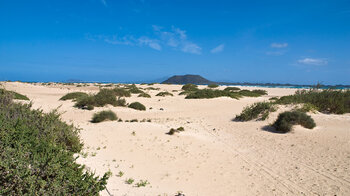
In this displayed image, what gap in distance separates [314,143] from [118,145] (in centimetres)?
786

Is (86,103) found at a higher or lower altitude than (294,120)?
lower

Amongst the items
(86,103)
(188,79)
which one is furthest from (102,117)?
(188,79)

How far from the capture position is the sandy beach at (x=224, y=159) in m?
4.86

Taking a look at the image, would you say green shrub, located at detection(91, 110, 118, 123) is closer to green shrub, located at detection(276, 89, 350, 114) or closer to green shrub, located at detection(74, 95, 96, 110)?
green shrub, located at detection(74, 95, 96, 110)

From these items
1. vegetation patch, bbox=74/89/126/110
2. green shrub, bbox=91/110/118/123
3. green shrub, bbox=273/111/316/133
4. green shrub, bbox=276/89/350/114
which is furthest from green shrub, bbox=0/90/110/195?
green shrub, bbox=276/89/350/114

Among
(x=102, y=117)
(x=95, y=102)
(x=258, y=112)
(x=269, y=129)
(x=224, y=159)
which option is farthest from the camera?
(x=95, y=102)

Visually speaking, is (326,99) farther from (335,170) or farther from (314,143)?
(335,170)

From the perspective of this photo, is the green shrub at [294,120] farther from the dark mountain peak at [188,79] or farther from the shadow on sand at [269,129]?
the dark mountain peak at [188,79]

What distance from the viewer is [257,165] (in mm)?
6246

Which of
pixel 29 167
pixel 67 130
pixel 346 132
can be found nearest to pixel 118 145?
pixel 67 130

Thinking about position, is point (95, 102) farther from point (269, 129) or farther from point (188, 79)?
point (188, 79)

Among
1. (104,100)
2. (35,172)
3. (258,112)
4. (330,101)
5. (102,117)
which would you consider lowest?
(102,117)

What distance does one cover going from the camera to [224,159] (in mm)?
6766

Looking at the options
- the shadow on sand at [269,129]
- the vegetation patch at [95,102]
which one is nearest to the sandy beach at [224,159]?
the shadow on sand at [269,129]
